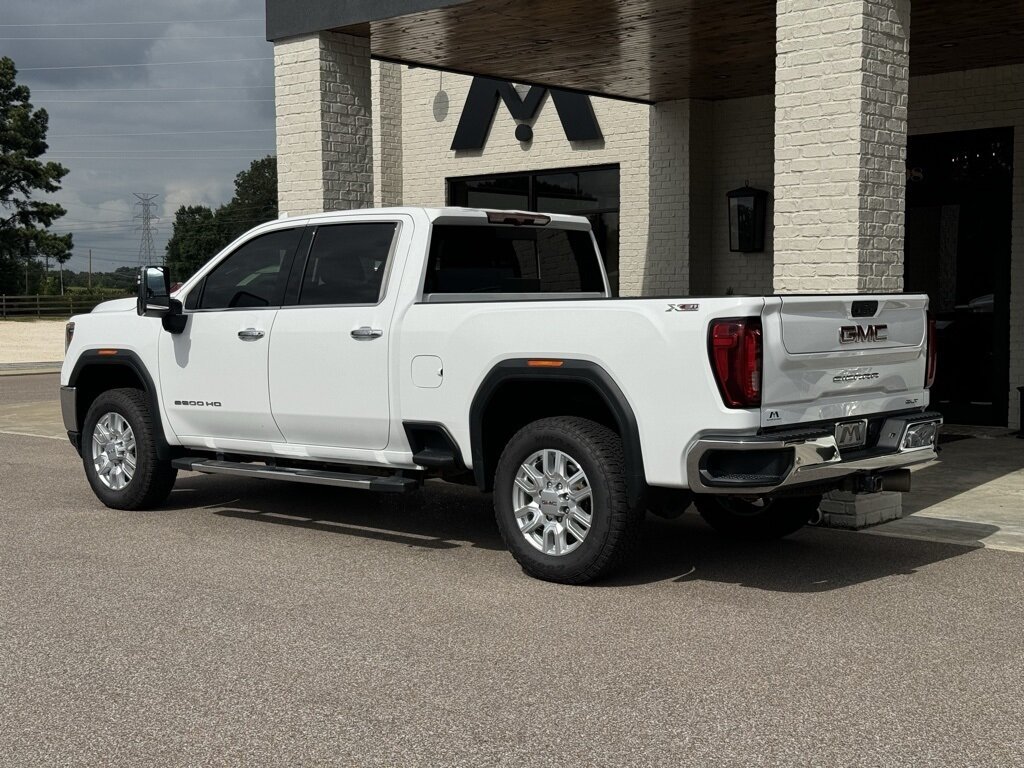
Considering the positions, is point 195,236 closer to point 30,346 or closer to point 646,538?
point 30,346

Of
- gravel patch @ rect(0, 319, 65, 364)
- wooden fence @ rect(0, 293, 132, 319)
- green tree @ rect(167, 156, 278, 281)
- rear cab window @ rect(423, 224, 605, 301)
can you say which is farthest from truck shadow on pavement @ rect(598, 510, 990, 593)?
green tree @ rect(167, 156, 278, 281)

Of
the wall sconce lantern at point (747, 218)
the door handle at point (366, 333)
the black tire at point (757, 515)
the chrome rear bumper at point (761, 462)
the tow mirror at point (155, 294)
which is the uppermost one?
the wall sconce lantern at point (747, 218)

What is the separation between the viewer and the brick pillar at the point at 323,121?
12977 millimetres

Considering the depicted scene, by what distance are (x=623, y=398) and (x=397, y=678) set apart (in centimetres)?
205

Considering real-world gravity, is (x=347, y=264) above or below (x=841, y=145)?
below

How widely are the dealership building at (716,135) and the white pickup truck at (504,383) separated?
1.95 m

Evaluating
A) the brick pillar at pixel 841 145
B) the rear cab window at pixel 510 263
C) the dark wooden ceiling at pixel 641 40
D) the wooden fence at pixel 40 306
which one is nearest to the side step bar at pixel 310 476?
the rear cab window at pixel 510 263

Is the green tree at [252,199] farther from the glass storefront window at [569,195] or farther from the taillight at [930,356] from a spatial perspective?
the taillight at [930,356]

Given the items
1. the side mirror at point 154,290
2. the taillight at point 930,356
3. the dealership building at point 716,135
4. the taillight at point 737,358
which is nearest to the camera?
the taillight at point 737,358

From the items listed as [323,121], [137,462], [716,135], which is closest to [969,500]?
[137,462]

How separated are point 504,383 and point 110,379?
3996mm

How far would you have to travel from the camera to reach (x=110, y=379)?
9.91 meters

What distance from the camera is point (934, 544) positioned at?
27.0 ft

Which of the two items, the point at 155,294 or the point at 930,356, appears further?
the point at 155,294
